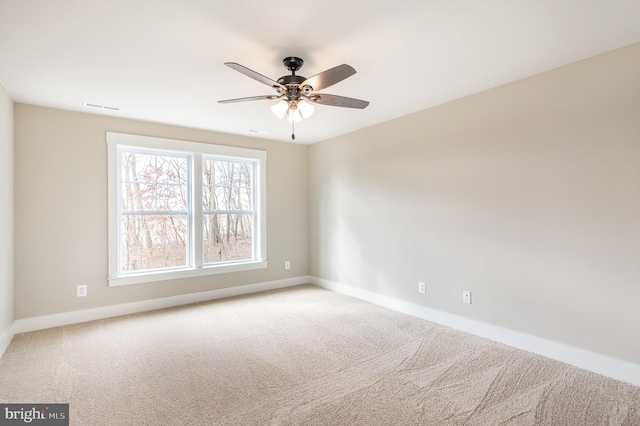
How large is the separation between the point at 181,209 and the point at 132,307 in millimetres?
1410

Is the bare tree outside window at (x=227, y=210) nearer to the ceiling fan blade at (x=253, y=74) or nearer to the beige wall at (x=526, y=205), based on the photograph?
the beige wall at (x=526, y=205)

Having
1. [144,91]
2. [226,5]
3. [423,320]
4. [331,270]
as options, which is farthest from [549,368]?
[144,91]

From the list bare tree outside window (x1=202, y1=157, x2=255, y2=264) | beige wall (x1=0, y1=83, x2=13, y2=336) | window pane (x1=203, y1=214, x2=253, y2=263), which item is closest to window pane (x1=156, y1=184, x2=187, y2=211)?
bare tree outside window (x1=202, y1=157, x2=255, y2=264)

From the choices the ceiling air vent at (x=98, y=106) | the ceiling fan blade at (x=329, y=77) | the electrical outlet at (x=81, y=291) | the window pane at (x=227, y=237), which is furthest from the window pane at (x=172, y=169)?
the ceiling fan blade at (x=329, y=77)

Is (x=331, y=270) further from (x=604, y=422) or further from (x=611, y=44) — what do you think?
(x=611, y=44)

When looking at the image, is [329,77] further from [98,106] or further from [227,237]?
[227,237]

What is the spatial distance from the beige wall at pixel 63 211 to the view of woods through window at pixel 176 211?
11.6 inches

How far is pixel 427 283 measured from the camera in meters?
3.69

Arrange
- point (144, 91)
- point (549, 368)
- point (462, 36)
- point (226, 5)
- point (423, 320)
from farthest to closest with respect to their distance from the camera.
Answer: point (423, 320), point (144, 91), point (549, 368), point (462, 36), point (226, 5)

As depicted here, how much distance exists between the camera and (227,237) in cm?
490

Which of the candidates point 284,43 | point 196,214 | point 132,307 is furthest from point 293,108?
point 132,307

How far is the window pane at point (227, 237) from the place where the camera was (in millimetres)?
4703

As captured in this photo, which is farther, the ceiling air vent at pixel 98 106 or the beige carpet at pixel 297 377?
the ceiling air vent at pixel 98 106

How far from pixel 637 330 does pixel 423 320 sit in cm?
182
